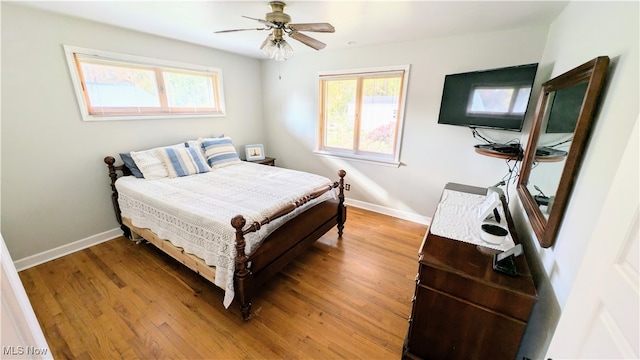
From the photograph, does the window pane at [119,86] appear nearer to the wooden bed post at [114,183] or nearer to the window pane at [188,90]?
the window pane at [188,90]

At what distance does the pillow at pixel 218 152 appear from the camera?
325cm

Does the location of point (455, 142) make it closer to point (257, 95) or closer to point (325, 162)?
point (325, 162)

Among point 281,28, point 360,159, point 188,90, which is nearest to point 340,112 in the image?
point 360,159

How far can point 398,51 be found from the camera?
9.61 feet

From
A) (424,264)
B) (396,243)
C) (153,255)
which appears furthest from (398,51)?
(153,255)

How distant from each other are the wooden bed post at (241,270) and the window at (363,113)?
7.72 ft

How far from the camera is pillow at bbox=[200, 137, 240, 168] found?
3246 mm

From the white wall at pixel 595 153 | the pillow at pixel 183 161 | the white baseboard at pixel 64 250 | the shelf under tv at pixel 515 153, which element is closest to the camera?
the white wall at pixel 595 153

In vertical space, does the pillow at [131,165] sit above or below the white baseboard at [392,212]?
above

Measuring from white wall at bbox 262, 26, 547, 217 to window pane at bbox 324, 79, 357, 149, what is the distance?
208 mm

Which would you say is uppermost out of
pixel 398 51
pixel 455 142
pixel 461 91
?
pixel 398 51

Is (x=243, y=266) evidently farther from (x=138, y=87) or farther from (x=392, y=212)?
(x=138, y=87)

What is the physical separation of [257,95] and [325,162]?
1.72 m

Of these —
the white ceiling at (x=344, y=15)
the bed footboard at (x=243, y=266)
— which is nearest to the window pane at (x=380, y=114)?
the white ceiling at (x=344, y=15)
